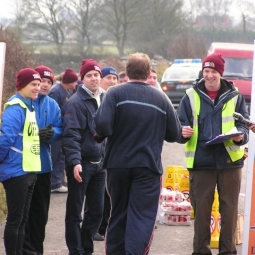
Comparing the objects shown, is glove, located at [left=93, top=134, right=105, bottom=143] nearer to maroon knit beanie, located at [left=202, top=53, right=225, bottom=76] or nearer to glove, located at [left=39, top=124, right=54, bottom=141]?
glove, located at [left=39, top=124, right=54, bottom=141]


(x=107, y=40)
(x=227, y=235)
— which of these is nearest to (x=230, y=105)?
(x=227, y=235)

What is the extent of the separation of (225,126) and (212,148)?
237 millimetres

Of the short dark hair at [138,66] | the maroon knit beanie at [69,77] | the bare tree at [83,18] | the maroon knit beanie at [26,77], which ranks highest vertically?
the bare tree at [83,18]

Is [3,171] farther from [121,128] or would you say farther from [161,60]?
[161,60]

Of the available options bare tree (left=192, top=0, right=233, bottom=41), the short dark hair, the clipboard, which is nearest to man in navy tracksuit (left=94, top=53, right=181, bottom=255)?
the short dark hair

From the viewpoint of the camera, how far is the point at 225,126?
25.0 feet

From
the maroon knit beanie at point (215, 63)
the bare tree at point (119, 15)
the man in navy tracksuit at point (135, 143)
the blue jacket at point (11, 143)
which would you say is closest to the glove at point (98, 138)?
the man in navy tracksuit at point (135, 143)

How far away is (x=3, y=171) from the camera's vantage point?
708 cm

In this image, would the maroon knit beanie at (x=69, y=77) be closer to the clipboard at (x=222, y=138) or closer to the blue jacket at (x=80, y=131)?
the blue jacket at (x=80, y=131)

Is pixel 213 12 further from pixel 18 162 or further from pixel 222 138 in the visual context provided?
pixel 18 162

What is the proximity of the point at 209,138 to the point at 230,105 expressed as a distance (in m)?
0.37

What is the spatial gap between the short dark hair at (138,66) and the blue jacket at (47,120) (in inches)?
42.3

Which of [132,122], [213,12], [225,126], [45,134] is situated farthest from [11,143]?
[213,12]

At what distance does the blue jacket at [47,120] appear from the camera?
7484 mm
